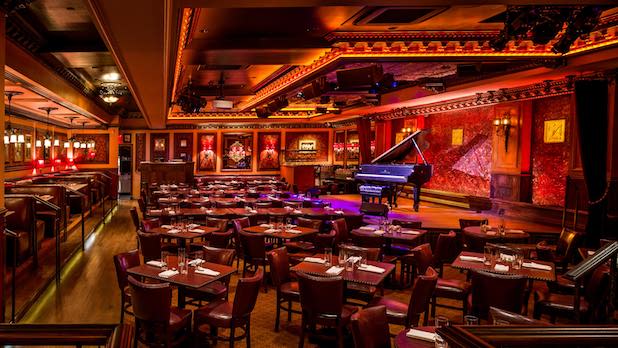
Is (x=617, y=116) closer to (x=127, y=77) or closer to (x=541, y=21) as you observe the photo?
(x=541, y=21)

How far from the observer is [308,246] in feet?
23.5

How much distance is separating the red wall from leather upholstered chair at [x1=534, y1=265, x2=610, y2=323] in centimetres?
729

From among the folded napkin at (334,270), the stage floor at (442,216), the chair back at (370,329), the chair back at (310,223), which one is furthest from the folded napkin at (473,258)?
the stage floor at (442,216)

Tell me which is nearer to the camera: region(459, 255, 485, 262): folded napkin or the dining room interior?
the dining room interior

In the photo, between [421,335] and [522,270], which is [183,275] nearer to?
[421,335]

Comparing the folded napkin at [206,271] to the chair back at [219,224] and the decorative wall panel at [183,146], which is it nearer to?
the chair back at [219,224]

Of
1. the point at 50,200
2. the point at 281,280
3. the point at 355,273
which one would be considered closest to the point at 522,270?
the point at 355,273

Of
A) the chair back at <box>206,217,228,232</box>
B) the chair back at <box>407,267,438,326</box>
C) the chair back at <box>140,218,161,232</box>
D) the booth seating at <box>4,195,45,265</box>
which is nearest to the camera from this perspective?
the chair back at <box>407,267,438,326</box>

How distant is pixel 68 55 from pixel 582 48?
26.9 ft

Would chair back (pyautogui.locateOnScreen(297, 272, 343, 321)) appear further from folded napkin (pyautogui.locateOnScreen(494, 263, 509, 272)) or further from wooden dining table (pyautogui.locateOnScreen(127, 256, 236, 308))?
folded napkin (pyautogui.locateOnScreen(494, 263, 509, 272))

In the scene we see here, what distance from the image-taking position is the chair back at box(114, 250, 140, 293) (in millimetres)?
4602

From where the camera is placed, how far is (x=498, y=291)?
428cm

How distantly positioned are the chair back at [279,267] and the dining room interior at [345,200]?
0.03 metres

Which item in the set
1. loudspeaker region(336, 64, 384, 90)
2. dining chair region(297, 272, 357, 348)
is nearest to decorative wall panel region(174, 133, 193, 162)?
loudspeaker region(336, 64, 384, 90)
